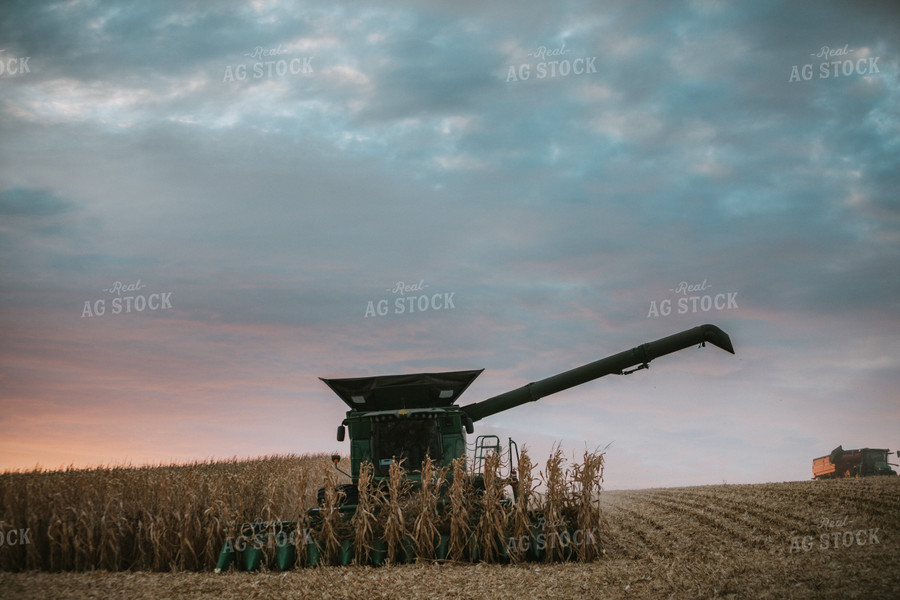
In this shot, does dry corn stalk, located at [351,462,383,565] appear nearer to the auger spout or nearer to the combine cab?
the auger spout

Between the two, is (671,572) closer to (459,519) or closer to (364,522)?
(459,519)

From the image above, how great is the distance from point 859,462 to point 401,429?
2507cm

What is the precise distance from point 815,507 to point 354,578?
9696mm

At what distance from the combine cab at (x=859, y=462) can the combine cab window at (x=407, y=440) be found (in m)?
22.4

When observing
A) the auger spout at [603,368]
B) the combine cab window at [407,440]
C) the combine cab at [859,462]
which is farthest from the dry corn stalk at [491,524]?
the combine cab at [859,462]

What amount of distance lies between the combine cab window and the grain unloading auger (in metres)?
0.02

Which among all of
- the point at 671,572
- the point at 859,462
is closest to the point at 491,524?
the point at 671,572

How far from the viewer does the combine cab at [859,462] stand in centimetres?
2956

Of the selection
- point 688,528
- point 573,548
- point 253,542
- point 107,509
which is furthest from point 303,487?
point 688,528

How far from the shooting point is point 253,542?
41.2 feet

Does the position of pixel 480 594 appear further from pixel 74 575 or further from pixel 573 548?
pixel 74 575

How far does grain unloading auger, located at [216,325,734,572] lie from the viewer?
12.5 m

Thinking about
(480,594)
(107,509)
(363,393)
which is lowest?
(480,594)

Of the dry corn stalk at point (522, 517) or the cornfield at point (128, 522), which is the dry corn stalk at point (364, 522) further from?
the dry corn stalk at point (522, 517)
